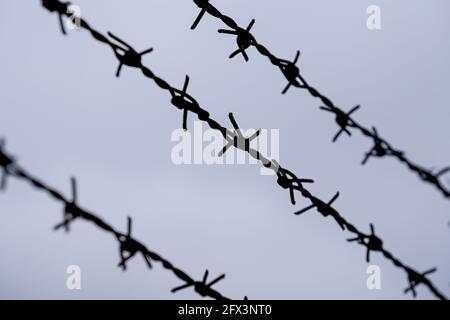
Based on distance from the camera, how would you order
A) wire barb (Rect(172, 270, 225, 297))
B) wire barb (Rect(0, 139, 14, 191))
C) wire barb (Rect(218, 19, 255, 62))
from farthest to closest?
1. wire barb (Rect(218, 19, 255, 62))
2. wire barb (Rect(172, 270, 225, 297))
3. wire barb (Rect(0, 139, 14, 191))

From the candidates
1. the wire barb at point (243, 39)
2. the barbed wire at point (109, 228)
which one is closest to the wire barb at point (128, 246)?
the barbed wire at point (109, 228)

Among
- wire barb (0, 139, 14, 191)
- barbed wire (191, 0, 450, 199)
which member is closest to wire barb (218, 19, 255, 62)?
barbed wire (191, 0, 450, 199)

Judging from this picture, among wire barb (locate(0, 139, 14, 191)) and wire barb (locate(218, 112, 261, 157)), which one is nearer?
wire barb (locate(0, 139, 14, 191))

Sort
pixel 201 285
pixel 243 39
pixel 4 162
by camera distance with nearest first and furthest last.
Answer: pixel 4 162 < pixel 201 285 < pixel 243 39

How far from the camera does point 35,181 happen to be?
1869mm

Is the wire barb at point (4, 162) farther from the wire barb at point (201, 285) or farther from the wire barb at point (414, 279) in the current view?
the wire barb at point (414, 279)

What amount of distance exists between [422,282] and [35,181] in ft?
8.27

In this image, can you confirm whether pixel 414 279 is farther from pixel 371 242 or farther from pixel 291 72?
pixel 291 72

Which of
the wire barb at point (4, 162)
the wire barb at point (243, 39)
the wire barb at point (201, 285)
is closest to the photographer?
the wire barb at point (4, 162)

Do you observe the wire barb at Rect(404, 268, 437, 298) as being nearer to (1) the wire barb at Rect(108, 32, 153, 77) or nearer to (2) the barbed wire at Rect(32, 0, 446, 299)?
(2) the barbed wire at Rect(32, 0, 446, 299)

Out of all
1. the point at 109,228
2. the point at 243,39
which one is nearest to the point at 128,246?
the point at 109,228
